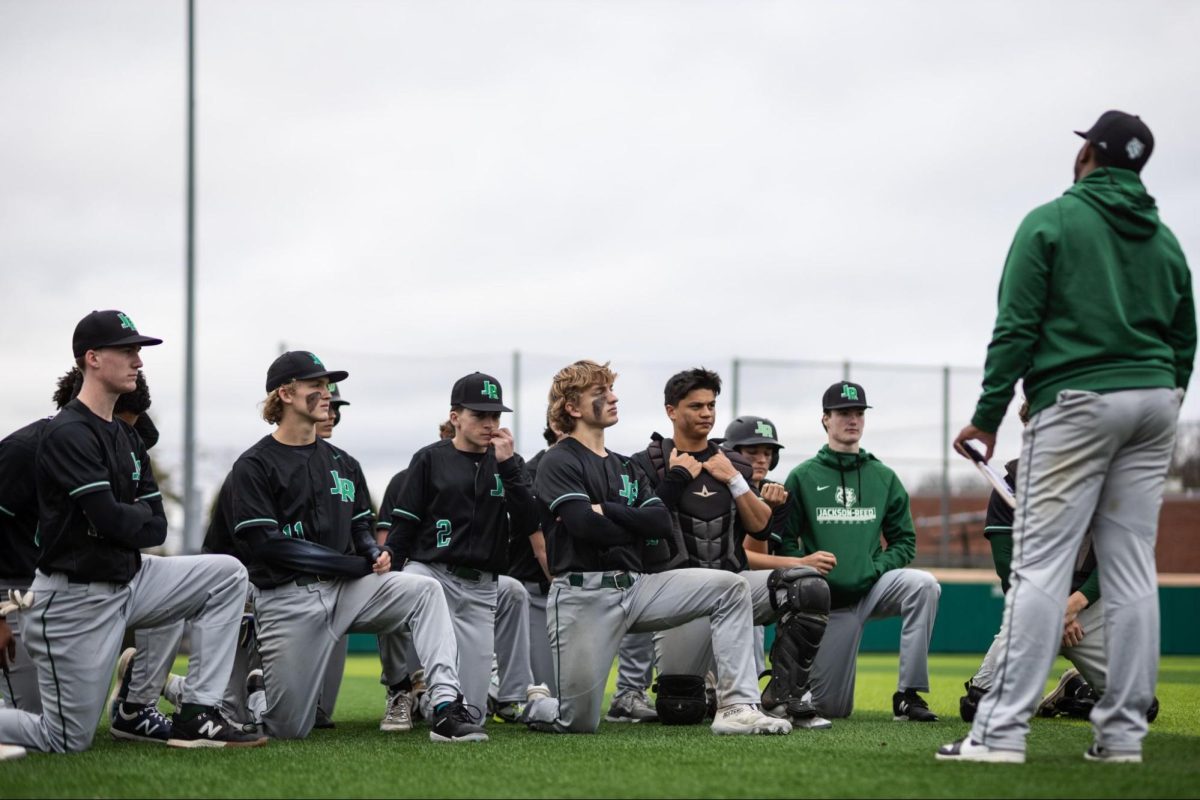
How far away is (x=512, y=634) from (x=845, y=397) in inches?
105

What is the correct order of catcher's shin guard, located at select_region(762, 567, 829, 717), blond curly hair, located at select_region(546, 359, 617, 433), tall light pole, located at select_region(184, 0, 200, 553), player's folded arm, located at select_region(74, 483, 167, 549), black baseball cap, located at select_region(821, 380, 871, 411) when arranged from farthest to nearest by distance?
tall light pole, located at select_region(184, 0, 200, 553)
black baseball cap, located at select_region(821, 380, 871, 411)
blond curly hair, located at select_region(546, 359, 617, 433)
catcher's shin guard, located at select_region(762, 567, 829, 717)
player's folded arm, located at select_region(74, 483, 167, 549)

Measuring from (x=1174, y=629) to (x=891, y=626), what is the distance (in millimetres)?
4307

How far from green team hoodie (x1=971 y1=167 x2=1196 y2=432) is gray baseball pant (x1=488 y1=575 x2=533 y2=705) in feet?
13.5

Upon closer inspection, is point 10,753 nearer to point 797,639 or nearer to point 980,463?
point 797,639

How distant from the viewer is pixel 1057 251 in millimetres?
4691

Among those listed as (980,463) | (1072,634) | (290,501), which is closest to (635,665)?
(290,501)

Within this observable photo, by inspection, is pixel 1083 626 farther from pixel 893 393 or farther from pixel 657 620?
pixel 893 393

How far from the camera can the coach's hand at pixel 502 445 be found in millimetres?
7301

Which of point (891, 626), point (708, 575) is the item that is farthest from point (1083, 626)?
point (891, 626)

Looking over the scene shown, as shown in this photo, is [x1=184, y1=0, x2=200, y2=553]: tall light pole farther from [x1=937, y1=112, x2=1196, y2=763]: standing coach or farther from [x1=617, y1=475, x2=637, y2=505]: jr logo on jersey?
[x1=937, y1=112, x2=1196, y2=763]: standing coach

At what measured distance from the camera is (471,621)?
24.1 ft

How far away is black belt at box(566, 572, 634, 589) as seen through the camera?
6832mm

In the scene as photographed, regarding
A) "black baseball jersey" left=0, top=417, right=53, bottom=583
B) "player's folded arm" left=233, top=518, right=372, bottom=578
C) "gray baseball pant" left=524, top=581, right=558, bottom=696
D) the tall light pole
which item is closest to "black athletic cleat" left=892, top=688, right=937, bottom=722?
"gray baseball pant" left=524, top=581, right=558, bottom=696

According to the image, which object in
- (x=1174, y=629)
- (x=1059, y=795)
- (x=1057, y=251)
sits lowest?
(x=1174, y=629)
